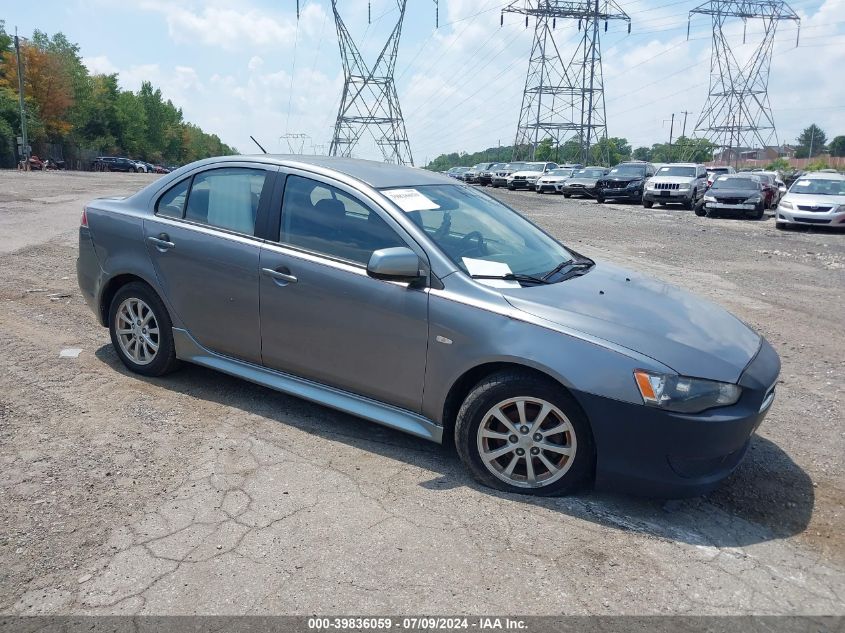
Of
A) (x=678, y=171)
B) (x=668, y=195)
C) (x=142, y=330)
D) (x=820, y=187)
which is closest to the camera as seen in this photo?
(x=142, y=330)

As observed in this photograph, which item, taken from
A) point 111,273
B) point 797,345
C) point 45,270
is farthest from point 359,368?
point 45,270

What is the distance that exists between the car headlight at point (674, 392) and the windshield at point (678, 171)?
25.5 meters

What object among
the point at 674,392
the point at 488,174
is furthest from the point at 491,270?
the point at 488,174

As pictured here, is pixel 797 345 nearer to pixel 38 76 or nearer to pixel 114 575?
pixel 114 575

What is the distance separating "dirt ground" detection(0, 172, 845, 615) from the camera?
281 centimetres

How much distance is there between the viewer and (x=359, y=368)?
4.05m

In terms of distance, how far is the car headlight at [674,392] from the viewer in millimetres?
3262

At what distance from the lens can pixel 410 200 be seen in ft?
14.0

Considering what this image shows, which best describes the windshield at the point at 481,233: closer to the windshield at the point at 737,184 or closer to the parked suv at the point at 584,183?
the windshield at the point at 737,184

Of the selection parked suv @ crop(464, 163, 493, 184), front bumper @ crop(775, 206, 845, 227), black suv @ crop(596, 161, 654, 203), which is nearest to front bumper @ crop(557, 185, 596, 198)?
black suv @ crop(596, 161, 654, 203)

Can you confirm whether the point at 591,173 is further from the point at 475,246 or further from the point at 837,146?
the point at 837,146

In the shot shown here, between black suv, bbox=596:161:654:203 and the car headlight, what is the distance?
27.1 m

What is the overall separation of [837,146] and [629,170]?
104m

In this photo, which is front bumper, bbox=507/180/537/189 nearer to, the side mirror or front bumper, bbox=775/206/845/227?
front bumper, bbox=775/206/845/227
